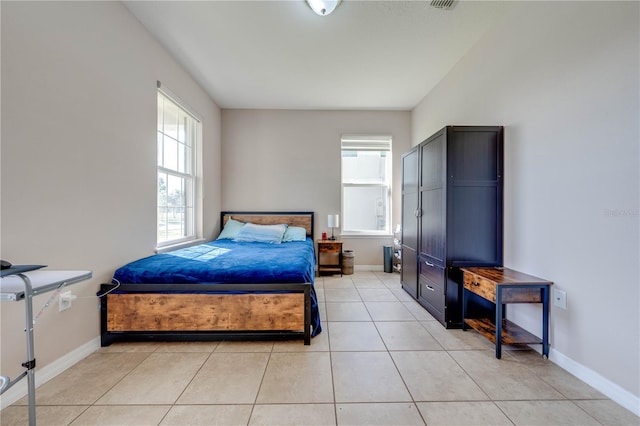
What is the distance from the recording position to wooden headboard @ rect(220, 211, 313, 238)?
13.9 ft

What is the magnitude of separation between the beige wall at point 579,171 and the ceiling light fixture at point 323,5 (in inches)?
59.7

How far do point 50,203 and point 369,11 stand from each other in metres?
2.78

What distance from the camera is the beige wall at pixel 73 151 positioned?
139 cm

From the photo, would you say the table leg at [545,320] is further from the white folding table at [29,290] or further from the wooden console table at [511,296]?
the white folding table at [29,290]

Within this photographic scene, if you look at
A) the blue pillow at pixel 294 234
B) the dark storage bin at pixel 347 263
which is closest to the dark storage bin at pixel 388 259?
the dark storage bin at pixel 347 263

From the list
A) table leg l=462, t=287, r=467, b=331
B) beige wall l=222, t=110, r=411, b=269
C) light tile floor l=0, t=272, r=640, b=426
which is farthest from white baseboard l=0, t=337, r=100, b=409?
table leg l=462, t=287, r=467, b=331

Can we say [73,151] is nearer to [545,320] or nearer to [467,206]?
[467,206]

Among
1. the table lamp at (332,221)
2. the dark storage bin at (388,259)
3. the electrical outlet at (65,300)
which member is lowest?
the dark storage bin at (388,259)

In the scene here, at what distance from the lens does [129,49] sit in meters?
2.18

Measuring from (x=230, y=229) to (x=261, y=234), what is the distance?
61cm

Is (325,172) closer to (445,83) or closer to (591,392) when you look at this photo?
(445,83)

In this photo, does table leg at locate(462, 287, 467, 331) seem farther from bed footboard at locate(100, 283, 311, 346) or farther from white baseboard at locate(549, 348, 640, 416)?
bed footboard at locate(100, 283, 311, 346)

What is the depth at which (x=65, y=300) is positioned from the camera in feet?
5.50

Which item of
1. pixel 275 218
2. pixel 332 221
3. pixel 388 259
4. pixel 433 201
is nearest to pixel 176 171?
pixel 275 218
